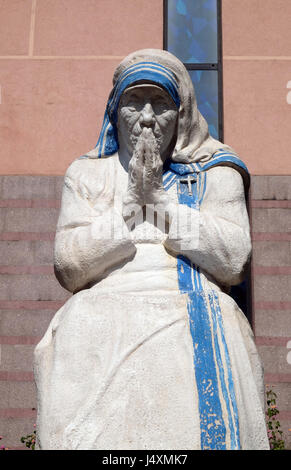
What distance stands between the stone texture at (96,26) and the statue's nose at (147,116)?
3417mm

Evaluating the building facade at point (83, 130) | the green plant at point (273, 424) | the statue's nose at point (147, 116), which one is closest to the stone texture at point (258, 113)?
the building facade at point (83, 130)

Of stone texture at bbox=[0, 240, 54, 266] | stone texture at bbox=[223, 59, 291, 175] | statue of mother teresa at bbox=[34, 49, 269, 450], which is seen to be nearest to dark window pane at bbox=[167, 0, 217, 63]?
stone texture at bbox=[223, 59, 291, 175]

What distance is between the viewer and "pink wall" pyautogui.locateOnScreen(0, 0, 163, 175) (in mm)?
7531

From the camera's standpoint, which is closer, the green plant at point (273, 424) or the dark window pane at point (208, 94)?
the green plant at point (273, 424)

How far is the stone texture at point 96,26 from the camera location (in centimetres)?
789

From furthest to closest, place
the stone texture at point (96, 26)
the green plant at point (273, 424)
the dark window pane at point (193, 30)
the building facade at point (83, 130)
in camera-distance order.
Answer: the dark window pane at point (193, 30) → the stone texture at point (96, 26) → the building facade at point (83, 130) → the green plant at point (273, 424)

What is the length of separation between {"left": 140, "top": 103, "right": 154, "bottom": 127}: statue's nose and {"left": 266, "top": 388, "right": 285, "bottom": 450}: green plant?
2.37 metres

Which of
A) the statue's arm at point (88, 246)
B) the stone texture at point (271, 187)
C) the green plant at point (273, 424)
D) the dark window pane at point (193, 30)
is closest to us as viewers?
the statue's arm at point (88, 246)

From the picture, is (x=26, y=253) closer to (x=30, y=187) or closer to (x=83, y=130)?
(x=30, y=187)

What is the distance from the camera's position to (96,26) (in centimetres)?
797

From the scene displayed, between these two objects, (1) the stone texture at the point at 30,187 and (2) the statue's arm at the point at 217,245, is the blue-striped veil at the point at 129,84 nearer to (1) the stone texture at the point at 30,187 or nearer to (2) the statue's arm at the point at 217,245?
(2) the statue's arm at the point at 217,245

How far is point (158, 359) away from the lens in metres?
3.79
